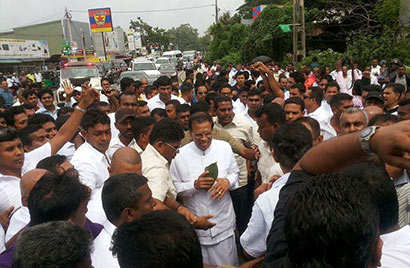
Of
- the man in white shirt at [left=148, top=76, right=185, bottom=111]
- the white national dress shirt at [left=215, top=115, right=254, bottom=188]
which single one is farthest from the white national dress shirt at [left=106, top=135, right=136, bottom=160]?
the man in white shirt at [left=148, top=76, right=185, bottom=111]

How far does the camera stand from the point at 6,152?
290cm

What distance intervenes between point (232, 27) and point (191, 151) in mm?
28688

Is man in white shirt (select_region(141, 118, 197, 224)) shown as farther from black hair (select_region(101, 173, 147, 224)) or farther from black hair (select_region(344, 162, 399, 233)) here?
black hair (select_region(344, 162, 399, 233))

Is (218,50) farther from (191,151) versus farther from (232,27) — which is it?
(191,151)

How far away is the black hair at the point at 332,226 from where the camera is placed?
1.06 m

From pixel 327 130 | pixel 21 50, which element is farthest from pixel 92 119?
pixel 21 50

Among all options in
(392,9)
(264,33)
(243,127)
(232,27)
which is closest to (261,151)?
(243,127)

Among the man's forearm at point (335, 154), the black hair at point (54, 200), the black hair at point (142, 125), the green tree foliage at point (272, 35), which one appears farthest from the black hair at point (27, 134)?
the green tree foliage at point (272, 35)

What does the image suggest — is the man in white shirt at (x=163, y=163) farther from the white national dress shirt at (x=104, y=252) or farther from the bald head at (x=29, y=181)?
the bald head at (x=29, y=181)

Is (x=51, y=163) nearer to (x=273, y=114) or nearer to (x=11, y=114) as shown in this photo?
(x=273, y=114)

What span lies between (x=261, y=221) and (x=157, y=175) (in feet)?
3.28

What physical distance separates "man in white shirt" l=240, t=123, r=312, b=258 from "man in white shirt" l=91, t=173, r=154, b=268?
25.9 inches

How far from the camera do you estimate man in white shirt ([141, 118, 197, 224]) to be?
107 inches

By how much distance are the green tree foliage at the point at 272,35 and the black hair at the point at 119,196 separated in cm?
2019
